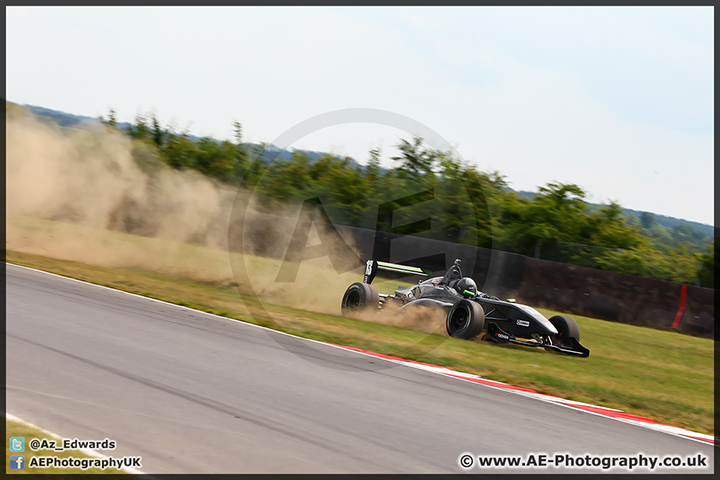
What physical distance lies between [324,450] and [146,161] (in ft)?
67.9

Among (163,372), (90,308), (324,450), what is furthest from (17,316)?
(324,450)

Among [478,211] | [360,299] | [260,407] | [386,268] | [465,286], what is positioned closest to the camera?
[260,407]

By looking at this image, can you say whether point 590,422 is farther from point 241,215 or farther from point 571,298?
point 241,215

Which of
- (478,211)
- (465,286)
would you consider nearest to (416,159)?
(478,211)

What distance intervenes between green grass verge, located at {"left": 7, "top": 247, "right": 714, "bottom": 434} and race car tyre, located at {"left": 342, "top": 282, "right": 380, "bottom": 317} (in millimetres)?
268

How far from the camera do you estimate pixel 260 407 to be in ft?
21.0

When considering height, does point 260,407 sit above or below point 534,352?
above

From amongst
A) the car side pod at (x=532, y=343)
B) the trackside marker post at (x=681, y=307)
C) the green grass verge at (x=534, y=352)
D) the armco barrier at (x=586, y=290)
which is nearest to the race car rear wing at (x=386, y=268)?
the green grass verge at (x=534, y=352)

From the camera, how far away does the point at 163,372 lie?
729cm

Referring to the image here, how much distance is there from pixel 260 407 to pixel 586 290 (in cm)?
1459

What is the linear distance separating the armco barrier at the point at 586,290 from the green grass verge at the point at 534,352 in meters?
0.85

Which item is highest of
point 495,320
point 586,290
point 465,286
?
point 465,286

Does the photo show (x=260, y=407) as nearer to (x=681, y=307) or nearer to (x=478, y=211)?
(x=681, y=307)

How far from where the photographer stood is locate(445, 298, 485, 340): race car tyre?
38.7ft
